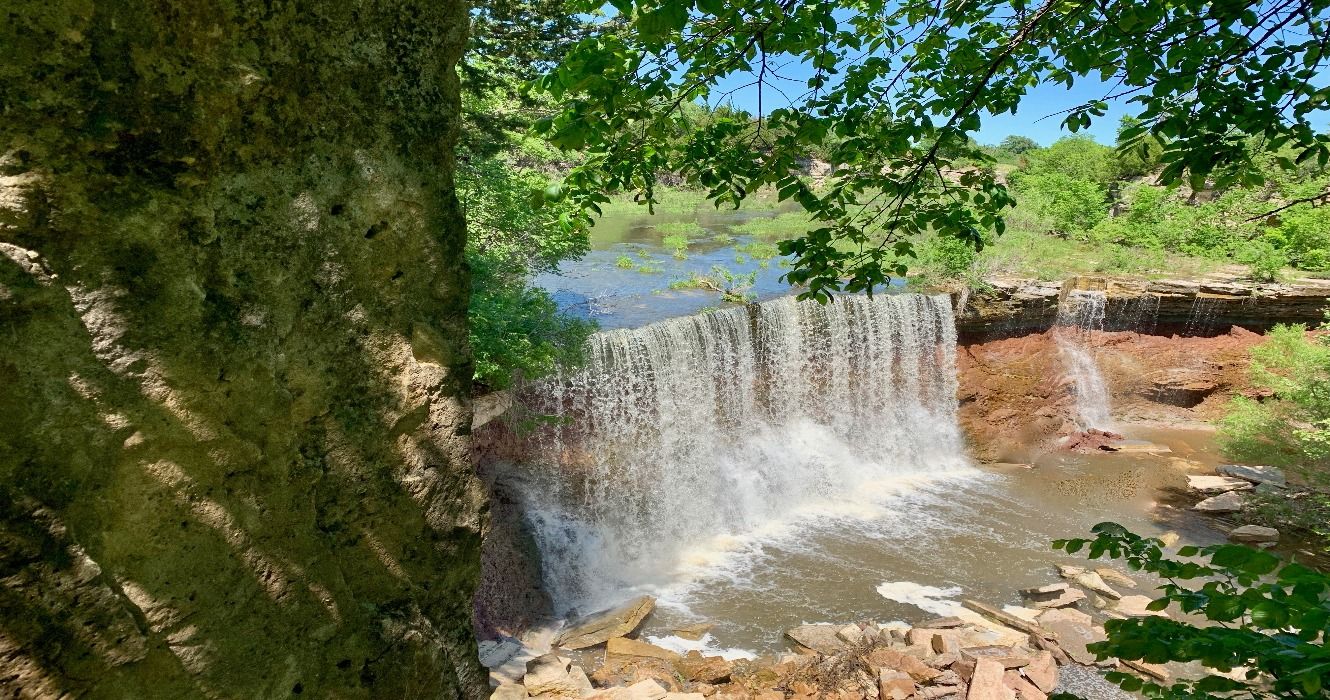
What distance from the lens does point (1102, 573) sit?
9.47 m

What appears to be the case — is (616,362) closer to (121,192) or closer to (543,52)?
(543,52)

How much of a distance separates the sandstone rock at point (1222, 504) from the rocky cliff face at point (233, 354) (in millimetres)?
13044

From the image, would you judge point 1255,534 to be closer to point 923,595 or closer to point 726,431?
point 923,595

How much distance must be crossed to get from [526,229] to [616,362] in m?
2.19

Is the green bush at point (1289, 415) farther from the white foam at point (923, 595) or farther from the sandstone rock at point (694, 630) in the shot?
the sandstone rock at point (694, 630)

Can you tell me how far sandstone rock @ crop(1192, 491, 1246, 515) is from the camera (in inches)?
445

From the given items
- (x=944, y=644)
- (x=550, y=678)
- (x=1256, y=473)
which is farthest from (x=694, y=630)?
(x=1256, y=473)

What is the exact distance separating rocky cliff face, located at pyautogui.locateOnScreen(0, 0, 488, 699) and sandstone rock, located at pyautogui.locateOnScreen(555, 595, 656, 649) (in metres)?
6.14

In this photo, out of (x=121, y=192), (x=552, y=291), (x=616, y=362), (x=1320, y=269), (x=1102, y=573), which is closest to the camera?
(x=121, y=192)

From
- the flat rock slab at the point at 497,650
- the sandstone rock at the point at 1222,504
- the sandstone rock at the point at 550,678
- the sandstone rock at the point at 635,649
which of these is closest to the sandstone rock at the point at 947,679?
the sandstone rock at the point at 635,649

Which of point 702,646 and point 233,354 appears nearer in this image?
point 233,354

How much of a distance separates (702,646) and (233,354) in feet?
23.7

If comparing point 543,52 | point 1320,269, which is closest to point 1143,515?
point 1320,269

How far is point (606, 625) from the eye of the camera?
8125 mm
